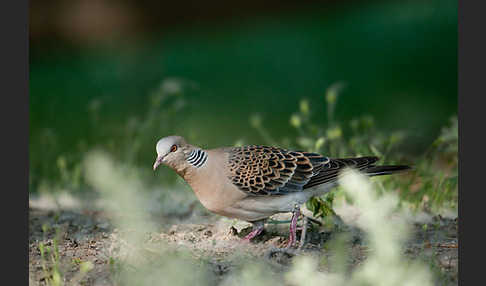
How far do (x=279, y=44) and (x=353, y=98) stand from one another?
3037 millimetres

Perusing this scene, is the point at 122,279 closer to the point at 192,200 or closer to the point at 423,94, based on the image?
the point at 192,200

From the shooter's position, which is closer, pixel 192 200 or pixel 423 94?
pixel 192 200

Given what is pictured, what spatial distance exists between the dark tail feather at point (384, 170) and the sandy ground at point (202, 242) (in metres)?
0.53

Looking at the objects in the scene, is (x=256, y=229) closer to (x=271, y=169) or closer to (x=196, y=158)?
(x=271, y=169)

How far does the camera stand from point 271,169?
4762mm

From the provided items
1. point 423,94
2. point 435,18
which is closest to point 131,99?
point 423,94

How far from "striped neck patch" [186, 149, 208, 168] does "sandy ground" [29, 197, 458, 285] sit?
0.60m

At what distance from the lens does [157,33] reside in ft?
46.5

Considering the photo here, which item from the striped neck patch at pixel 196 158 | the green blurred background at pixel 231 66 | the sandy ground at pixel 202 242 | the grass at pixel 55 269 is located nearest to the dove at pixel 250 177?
the striped neck patch at pixel 196 158

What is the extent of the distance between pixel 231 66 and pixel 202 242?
8.59 m

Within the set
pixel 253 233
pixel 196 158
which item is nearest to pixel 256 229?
pixel 253 233

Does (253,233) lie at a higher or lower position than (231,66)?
lower

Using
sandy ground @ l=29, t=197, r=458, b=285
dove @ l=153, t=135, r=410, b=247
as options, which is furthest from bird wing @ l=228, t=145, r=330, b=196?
sandy ground @ l=29, t=197, r=458, b=285

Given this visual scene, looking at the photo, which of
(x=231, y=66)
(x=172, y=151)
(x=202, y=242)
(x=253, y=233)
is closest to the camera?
(x=172, y=151)
